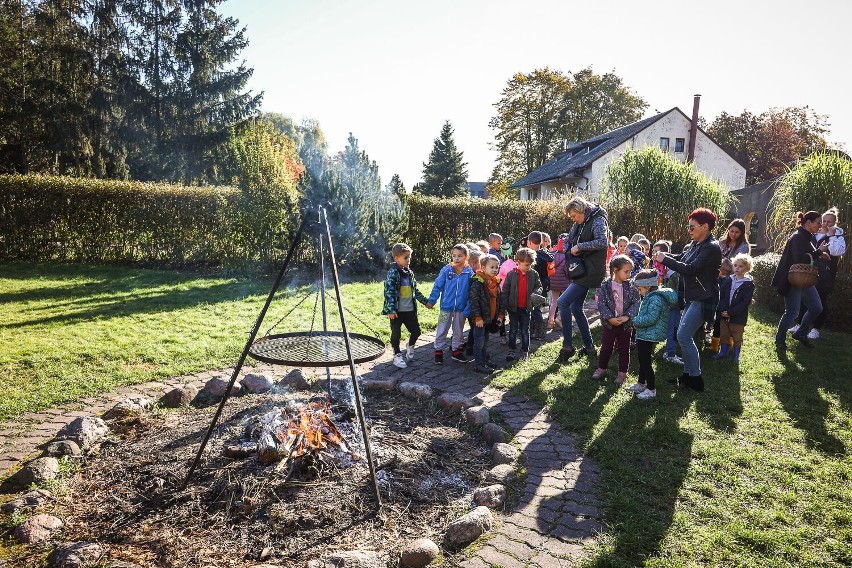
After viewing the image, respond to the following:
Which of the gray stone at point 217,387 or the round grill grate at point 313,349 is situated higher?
the round grill grate at point 313,349

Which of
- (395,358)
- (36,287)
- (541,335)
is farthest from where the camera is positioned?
(36,287)

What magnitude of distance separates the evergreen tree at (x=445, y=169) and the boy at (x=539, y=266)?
32233mm

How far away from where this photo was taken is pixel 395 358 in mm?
6348

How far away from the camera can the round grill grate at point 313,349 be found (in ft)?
11.6

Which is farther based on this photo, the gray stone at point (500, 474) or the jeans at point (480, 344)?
the jeans at point (480, 344)

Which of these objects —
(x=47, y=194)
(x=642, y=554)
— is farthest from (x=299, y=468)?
(x=47, y=194)

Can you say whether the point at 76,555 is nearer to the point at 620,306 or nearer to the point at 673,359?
the point at 620,306

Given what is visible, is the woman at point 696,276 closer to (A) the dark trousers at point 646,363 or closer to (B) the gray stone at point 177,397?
(A) the dark trousers at point 646,363

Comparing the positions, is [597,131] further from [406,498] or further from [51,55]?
[406,498]

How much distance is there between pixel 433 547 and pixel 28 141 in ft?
94.1

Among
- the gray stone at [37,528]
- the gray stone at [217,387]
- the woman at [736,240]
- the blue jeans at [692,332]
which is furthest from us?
the woman at [736,240]

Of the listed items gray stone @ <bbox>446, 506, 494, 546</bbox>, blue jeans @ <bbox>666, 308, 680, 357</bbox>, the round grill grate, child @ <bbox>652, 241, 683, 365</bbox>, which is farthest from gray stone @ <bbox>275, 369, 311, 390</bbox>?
blue jeans @ <bbox>666, 308, 680, 357</bbox>

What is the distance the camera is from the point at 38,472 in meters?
3.42

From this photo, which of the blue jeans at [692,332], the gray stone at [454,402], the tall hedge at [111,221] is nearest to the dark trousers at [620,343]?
the blue jeans at [692,332]
